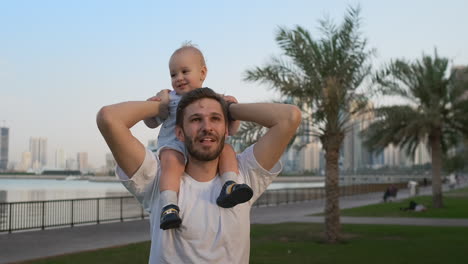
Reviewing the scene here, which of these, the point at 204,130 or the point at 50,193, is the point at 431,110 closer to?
the point at 204,130

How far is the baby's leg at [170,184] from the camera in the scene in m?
2.43

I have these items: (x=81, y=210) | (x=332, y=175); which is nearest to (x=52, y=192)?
(x=81, y=210)

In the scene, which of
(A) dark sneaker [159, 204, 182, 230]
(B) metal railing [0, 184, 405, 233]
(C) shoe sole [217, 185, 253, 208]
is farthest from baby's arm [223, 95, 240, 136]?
(B) metal railing [0, 184, 405, 233]

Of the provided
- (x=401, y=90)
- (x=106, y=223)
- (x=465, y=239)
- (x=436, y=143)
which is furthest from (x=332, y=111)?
(x=436, y=143)

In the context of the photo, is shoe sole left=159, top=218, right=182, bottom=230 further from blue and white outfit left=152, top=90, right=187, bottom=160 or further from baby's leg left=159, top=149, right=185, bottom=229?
blue and white outfit left=152, top=90, right=187, bottom=160

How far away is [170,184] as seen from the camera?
2.58m

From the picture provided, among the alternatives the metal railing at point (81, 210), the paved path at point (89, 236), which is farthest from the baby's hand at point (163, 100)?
the metal railing at point (81, 210)

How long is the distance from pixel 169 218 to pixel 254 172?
585mm

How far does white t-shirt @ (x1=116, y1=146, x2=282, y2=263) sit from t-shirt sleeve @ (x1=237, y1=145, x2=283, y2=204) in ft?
0.04

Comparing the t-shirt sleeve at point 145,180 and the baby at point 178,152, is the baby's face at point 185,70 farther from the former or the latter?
the t-shirt sleeve at point 145,180

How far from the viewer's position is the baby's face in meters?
3.11

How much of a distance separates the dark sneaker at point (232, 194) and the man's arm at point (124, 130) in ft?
1.39

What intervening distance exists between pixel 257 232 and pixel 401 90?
37.0 feet

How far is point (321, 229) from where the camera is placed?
1597cm
